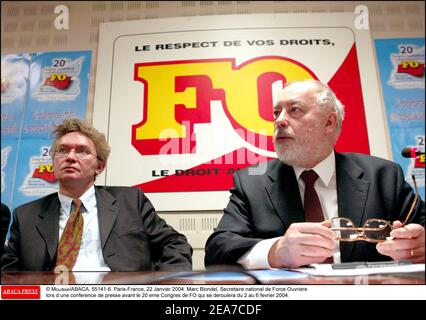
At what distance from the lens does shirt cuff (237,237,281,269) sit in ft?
3.76

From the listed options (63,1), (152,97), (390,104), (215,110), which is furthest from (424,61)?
(63,1)

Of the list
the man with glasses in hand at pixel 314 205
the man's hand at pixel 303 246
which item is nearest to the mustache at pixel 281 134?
the man with glasses in hand at pixel 314 205

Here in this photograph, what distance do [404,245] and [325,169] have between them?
356 mm

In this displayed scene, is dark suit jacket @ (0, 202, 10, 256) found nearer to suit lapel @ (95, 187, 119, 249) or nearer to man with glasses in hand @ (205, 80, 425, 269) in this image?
suit lapel @ (95, 187, 119, 249)

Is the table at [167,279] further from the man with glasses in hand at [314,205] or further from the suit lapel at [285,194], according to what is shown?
the suit lapel at [285,194]

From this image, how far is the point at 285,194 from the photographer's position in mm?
1234

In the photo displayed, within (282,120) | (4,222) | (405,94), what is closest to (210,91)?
(282,120)

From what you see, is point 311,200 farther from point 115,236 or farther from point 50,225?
point 50,225

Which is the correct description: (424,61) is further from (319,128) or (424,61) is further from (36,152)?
(36,152)

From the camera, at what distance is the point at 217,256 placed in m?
1.21

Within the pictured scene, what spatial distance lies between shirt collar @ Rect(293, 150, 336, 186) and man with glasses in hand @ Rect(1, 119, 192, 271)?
1.63 feet

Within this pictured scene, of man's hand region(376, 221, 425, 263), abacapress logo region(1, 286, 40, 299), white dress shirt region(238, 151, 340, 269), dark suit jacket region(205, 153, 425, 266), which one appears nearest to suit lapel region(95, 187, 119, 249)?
abacapress logo region(1, 286, 40, 299)

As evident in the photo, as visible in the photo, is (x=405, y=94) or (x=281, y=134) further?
(x=405, y=94)

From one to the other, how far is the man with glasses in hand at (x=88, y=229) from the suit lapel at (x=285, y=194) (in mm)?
368
